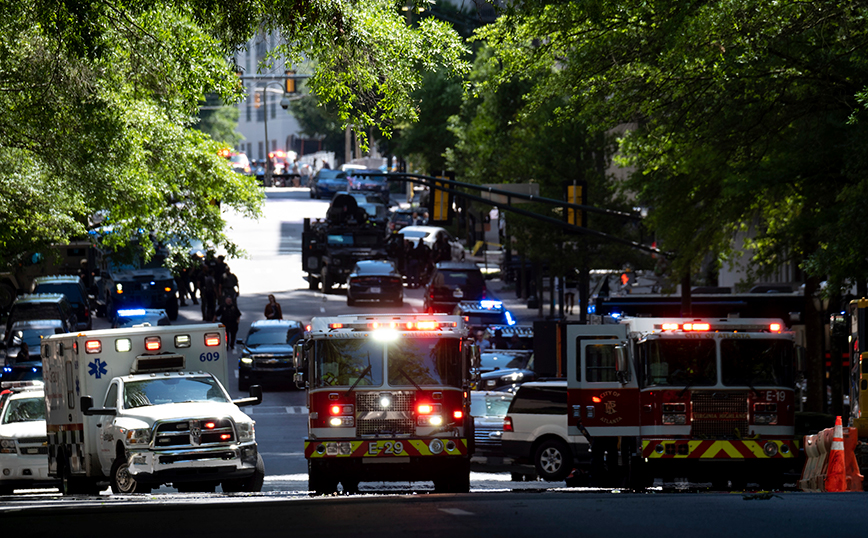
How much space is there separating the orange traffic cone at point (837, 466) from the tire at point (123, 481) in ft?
28.7

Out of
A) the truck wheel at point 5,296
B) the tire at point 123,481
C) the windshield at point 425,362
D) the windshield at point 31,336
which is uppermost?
the truck wheel at point 5,296

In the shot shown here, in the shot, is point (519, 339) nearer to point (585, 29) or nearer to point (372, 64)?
point (585, 29)

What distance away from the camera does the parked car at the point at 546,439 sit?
20109mm

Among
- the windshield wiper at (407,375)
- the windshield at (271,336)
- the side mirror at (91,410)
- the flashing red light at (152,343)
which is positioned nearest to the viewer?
the windshield wiper at (407,375)

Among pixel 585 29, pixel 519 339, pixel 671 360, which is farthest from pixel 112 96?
pixel 519 339

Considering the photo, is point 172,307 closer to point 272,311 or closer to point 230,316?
point 230,316

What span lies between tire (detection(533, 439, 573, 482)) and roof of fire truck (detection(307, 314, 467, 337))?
16.8ft

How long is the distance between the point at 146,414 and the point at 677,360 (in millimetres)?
7194

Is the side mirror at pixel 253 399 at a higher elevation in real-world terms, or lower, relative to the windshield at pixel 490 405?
higher

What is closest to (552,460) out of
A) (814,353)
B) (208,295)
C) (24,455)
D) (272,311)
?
(814,353)

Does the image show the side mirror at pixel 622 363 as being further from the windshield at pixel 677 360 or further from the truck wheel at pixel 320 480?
the truck wheel at pixel 320 480

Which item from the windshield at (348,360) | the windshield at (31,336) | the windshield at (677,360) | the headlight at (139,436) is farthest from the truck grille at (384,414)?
the windshield at (31,336)

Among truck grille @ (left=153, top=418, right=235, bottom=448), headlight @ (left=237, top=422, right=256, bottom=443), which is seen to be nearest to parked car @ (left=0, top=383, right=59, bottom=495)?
truck grille @ (left=153, top=418, right=235, bottom=448)

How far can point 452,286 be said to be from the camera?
42.2 m
